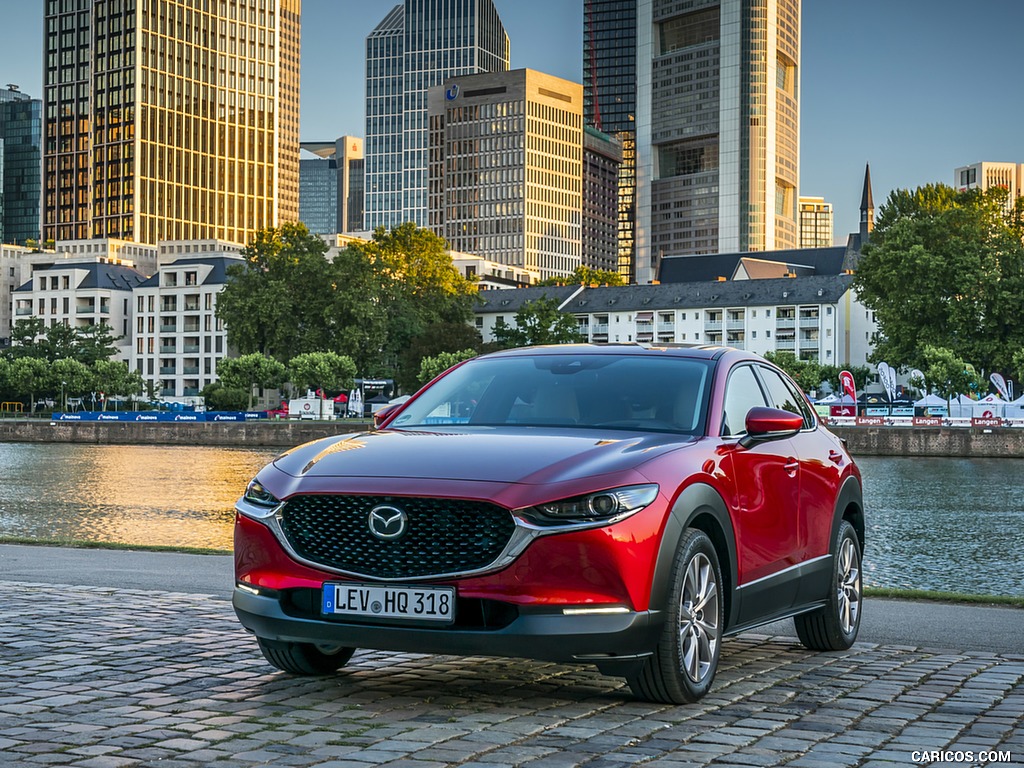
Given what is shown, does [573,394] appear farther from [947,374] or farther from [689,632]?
[947,374]

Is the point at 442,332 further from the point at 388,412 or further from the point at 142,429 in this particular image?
the point at 388,412

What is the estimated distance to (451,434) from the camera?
6.61m

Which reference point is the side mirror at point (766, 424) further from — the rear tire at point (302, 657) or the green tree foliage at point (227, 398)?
the green tree foliage at point (227, 398)

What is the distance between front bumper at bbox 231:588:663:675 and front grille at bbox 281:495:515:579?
0.84 feet

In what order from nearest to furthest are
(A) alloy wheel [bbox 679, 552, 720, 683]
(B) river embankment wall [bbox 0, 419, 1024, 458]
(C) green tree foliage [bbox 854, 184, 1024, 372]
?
(A) alloy wheel [bbox 679, 552, 720, 683] → (B) river embankment wall [bbox 0, 419, 1024, 458] → (C) green tree foliage [bbox 854, 184, 1024, 372]

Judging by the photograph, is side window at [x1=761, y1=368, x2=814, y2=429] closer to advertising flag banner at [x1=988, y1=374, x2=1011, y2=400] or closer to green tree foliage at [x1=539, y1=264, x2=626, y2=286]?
advertising flag banner at [x1=988, y1=374, x2=1011, y2=400]

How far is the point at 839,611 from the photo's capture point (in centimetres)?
815

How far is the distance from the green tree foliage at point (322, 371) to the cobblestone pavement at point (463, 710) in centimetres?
8825

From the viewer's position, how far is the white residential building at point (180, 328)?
143m

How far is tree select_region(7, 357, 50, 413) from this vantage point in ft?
356

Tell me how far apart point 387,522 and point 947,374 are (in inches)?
3000

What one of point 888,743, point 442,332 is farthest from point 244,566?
point 442,332

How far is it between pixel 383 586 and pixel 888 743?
7.15 ft

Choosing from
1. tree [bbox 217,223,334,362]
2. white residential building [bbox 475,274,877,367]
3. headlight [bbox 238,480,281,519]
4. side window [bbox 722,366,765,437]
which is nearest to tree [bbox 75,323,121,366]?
tree [bbox 217,223,334,362]
